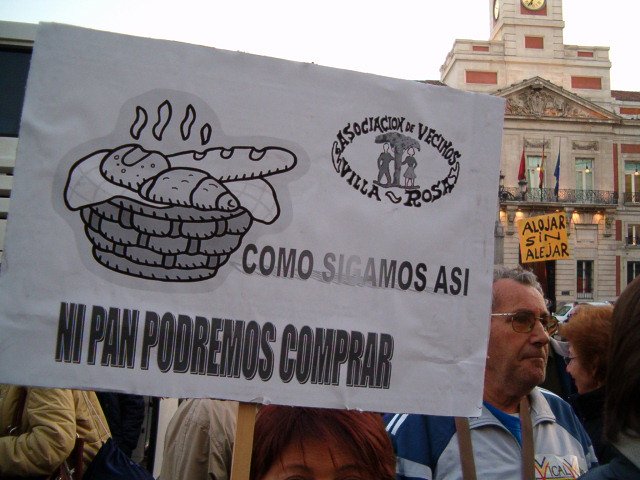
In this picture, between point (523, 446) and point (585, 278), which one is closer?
point (523, 446)

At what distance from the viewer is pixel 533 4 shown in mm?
38469

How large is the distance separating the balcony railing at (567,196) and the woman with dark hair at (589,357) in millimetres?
31557

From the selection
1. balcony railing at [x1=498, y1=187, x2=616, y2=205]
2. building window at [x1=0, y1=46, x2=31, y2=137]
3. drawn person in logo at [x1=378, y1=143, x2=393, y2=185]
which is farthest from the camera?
balcony railing at [x1=498, y1=187, x2=616, y2=205]

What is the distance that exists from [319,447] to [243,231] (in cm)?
63

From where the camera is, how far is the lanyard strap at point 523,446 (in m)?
2.01

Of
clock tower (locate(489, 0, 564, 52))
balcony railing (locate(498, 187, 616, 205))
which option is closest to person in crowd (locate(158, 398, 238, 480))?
balcony railing (locate(498, 187, 616, 205))

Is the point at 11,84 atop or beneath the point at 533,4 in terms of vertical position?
beneath

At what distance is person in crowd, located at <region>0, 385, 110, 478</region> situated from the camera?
2494 millimetres

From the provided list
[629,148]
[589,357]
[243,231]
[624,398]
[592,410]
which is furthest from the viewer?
[629,148]

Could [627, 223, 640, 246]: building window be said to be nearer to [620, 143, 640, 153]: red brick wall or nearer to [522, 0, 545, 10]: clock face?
[620, 143, 640, 153]: red brick wall

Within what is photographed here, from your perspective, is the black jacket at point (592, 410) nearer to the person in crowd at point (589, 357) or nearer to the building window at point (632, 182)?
the person in crowd at point (589, 357)

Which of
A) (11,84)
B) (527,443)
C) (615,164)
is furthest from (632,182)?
(527,443)

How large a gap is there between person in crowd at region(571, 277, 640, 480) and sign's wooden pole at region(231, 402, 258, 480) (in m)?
0.89

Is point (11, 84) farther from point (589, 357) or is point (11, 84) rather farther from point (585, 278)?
point (585, 278)
